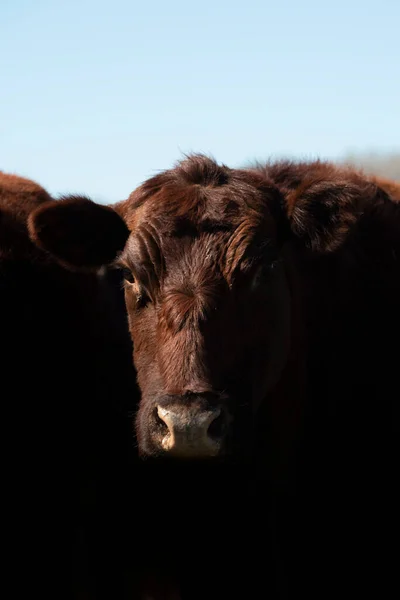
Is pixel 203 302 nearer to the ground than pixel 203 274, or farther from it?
nearer to the ground

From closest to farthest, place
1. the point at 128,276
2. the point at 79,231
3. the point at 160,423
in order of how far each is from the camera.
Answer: the point at 160,423 → the point at 128,276 → the point at 79,231

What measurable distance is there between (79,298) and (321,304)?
1864mm

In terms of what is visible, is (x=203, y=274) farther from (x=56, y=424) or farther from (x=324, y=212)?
(x=56, y=424)

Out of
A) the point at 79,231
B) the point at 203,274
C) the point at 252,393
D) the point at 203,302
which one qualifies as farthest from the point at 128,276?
the point at 252,393

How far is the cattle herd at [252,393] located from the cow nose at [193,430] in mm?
816

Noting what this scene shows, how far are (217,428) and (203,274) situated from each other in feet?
3.68

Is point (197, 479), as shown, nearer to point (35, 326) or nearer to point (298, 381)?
point (298, 381)

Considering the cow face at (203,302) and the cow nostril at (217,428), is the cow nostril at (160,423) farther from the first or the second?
the cow nostril at (217,428)

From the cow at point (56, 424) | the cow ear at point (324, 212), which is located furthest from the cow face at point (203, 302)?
the cow at point (56, 424)

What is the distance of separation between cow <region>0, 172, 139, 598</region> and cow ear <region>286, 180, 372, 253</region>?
1.52m

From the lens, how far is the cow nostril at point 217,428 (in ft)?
21.5

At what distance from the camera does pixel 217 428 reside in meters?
6.62

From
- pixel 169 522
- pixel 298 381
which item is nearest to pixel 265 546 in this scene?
pixel 169 522

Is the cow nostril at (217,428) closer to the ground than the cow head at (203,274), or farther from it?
closer to the ground
